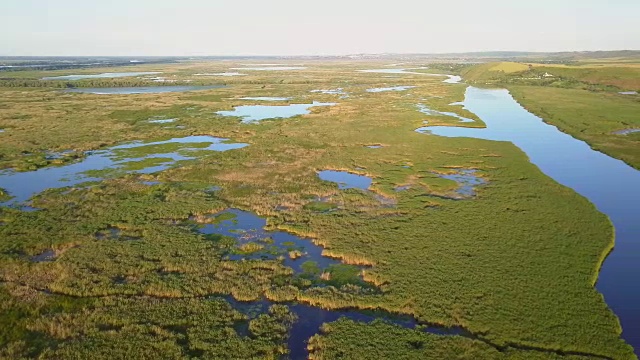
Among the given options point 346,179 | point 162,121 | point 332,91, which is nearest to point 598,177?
point 346,179

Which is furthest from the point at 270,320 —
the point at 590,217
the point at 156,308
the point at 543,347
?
the point at 590,217

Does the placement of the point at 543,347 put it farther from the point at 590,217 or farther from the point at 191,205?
the point at 191,205

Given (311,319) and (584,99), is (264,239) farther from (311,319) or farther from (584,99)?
(584,99)

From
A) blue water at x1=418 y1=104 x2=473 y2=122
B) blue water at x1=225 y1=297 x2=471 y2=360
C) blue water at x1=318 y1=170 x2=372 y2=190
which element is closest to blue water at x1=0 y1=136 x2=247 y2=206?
blue water at x1=318 y1=170 x2=372 y2=190

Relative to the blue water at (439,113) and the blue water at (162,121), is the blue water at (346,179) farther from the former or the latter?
the blue water at (162,121)

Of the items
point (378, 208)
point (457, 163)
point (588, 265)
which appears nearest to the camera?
point (588, 265)
